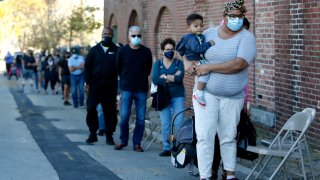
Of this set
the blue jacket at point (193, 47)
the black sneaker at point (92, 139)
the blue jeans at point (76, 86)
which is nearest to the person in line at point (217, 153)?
the blue jacket at point (193, 47)

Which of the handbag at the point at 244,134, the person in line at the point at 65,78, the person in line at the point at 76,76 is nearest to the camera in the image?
the handbag at the point at 244,134

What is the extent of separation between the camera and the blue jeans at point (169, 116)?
453 inches

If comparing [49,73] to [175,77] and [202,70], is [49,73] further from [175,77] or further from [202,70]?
[202,70]

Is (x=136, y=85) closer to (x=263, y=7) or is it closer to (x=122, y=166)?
(x=122, y=166)

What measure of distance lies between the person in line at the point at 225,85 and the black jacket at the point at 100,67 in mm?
4807

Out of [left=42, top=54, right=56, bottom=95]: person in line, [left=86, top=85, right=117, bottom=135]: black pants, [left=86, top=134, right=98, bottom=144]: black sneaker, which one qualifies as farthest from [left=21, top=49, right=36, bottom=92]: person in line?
[left=86, top=85, right=117, bottom=135]: black pants

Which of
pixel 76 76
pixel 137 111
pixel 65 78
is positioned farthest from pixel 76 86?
pixel 137 111

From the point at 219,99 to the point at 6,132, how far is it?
8.26m

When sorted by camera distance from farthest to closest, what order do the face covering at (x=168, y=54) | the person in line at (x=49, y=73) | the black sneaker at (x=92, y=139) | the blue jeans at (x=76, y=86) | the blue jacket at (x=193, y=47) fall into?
the person in line at (x=49, y=73)
the blue jeans at (x=76, y=86)
the black sneaker at (x=92, y=139)
the face covering at (x=168, y=54)
the blue jacket at (x=193, y=47)

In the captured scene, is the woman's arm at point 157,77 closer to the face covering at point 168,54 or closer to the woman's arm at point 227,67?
the face covering at point 168,54

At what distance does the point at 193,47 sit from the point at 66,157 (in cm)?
407

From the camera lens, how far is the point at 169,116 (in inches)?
463

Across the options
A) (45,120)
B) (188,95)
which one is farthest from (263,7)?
(45,120)

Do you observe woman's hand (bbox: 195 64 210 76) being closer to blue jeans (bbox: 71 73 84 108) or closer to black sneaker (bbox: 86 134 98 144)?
black sneaker (bbox: 86 134 98 144)
